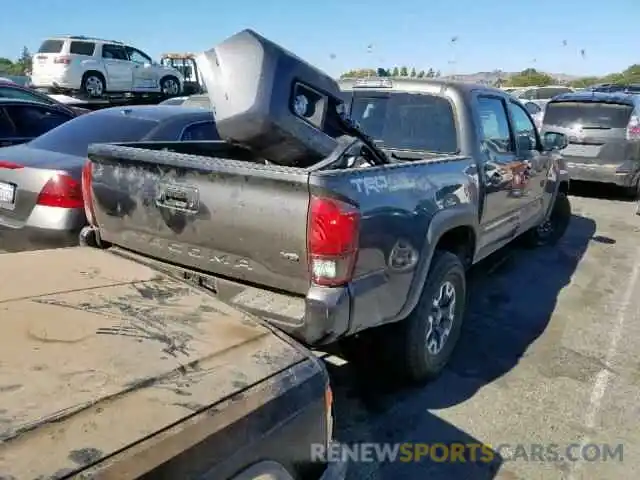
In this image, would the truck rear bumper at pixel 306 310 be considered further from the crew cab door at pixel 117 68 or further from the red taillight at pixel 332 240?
the crew cab door at pixel 117 68

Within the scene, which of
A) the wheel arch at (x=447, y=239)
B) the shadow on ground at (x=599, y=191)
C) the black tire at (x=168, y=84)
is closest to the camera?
the wheel arch at (x=447, y=239)

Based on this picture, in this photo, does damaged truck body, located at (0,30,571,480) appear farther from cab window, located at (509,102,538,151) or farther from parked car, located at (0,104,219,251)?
parked car, located at (0,104,219,251)

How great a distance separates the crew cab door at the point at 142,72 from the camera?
20578mm

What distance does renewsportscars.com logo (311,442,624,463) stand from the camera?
3.03 meters

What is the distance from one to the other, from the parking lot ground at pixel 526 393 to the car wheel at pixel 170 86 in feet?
62.0

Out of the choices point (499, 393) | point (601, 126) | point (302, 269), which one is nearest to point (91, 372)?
point (302, 269)

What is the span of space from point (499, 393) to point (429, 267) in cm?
93

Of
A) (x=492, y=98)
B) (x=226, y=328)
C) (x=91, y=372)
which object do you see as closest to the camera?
(x=91, y=372)

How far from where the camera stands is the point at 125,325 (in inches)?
74.2

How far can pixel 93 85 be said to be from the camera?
19406 millimetres

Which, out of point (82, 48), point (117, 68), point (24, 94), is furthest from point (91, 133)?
point (117, 68)

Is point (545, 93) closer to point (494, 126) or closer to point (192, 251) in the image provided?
point (494, 126)

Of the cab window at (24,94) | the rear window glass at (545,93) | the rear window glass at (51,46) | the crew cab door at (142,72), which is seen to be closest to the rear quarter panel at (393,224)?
the cab window at (24,94)

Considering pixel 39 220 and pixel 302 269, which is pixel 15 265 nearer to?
pixel 302 269
